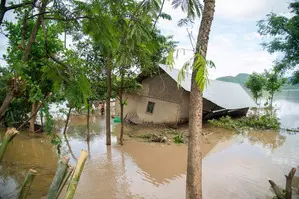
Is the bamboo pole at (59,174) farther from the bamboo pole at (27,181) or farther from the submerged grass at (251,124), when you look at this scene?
the submerged grass at (251,124)

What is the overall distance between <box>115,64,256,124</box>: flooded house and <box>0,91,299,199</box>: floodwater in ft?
8.62

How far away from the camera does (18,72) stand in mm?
2936

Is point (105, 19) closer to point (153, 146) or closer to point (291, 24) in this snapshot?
point (153, 146)

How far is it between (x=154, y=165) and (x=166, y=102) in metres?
7.03

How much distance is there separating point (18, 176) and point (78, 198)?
280cm

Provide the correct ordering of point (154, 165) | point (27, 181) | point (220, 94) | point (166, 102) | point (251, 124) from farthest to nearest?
1. point (220, 94)
2. point (251, 124)
3. point (166, 102)
4. point (154, 165)
5. point (27, 181)

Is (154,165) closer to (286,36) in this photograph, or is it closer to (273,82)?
(286,36)

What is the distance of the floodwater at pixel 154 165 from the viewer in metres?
5.79

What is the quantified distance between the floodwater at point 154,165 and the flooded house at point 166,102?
8.62 feet

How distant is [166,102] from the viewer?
14352 millimetres

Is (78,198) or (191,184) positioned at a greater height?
(191,184)

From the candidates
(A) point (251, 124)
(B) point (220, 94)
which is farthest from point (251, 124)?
(B) point (220, 94)

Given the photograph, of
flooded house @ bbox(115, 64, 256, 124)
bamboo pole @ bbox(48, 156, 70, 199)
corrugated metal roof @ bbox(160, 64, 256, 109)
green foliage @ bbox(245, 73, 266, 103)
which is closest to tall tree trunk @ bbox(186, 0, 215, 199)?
bamboo pole @ bbox(48, 156, 70, 199)

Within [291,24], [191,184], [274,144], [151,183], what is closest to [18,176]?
[151,183]
